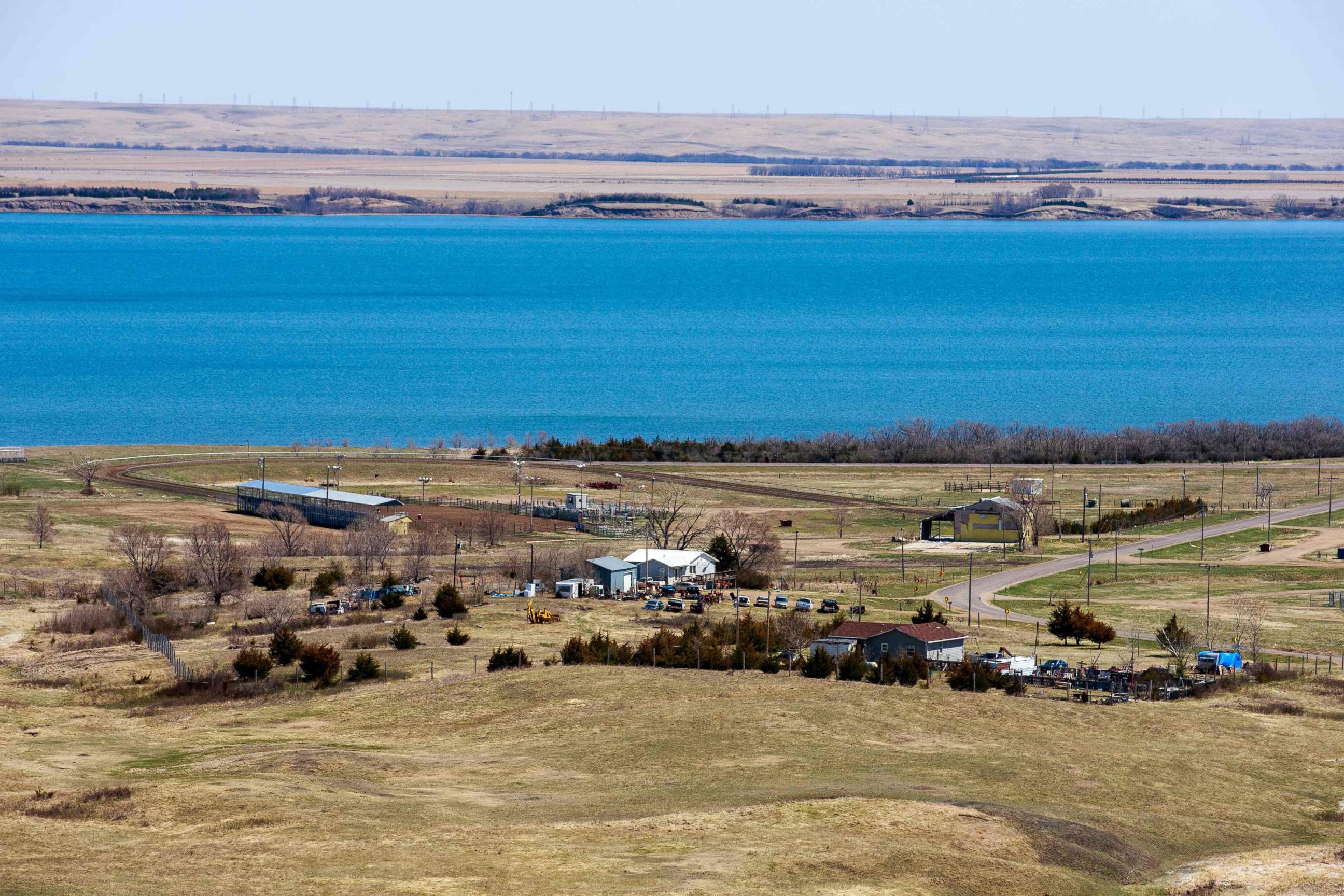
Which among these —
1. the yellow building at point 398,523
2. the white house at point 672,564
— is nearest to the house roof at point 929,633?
the white house at point 672,564

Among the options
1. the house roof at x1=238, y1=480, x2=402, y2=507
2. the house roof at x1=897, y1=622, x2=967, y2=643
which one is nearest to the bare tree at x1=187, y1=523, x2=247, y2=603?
the house roof at x1=238, y1=480, x2=402, y2=507

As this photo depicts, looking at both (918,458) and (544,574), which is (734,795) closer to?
(544,574)

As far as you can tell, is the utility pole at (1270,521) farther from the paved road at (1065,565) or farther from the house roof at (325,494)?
the house roof at (325,494)

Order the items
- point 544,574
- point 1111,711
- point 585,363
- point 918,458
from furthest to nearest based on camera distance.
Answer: point 585,363, point 918,458, point 544,574, point 1111,711

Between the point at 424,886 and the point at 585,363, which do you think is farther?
the point at 585,363

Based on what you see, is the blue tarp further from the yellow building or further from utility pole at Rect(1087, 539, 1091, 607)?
the yellow building

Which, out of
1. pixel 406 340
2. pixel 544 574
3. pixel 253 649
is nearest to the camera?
pixel 253 649

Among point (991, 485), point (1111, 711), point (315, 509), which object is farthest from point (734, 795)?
point (991, 485)
